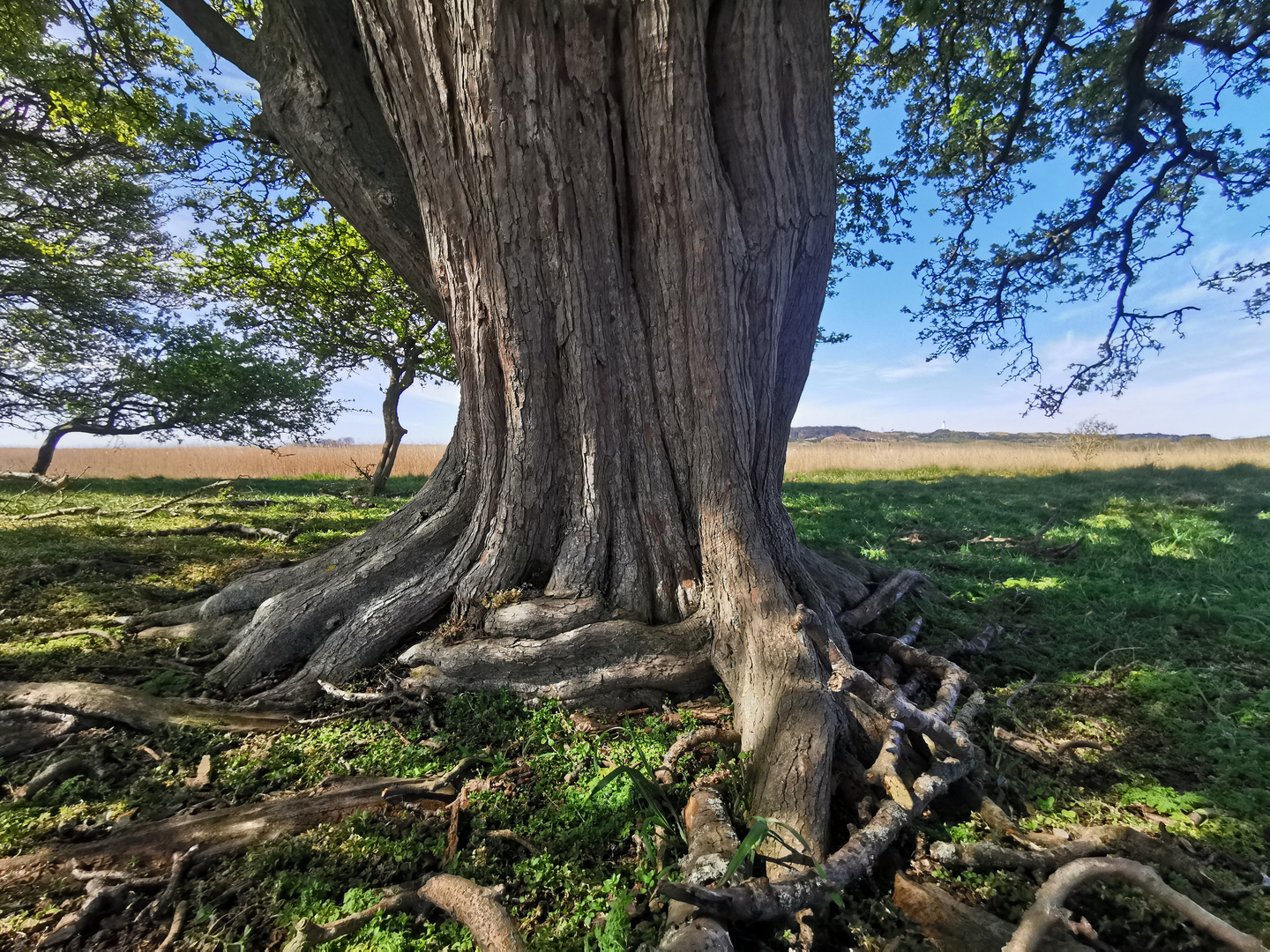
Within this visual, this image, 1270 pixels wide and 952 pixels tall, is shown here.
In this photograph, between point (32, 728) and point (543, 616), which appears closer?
point (32, 728)

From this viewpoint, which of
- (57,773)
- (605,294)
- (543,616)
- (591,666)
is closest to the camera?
(57,773)

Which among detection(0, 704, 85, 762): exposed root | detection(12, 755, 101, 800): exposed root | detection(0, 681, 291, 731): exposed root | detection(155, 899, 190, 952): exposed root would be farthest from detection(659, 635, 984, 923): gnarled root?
detection(0, 704, 85, 762): exposed root

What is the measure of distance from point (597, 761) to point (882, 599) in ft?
8.15

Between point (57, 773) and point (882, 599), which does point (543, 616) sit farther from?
point (882, 599)

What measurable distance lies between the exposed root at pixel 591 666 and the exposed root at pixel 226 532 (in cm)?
434

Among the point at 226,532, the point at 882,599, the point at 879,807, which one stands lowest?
the point at 879,807

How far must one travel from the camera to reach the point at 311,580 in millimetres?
3561

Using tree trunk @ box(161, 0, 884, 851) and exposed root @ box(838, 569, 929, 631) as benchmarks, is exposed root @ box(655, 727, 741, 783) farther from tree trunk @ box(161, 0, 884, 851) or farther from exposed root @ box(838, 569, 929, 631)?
exposed root @ box(838, 569, 929, 631)

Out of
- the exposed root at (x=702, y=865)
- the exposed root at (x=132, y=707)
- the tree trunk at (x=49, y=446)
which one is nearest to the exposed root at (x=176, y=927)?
the exposed root at (x=132, y=707)

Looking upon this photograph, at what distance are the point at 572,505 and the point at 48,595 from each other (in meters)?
4.16

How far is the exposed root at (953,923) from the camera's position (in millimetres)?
1420

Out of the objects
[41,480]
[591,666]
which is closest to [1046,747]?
[591,666]

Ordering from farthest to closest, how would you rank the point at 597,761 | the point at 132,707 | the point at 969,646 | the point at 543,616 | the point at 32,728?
the point at 969,646, the point at 543,616, the point at 132,707, the point at 32,728, the point at 597,761

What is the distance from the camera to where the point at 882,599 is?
380 centimetres
